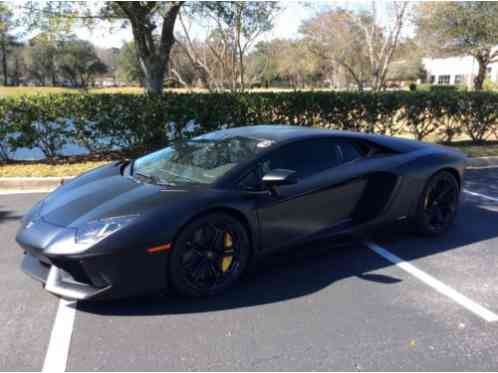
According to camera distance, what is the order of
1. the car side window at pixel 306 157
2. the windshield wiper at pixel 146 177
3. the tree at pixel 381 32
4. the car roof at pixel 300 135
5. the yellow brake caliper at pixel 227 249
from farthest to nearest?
the tree at pixel 381 32, the car roof at pixel 300 135, the car side window at pixel 306 157, the windshield wiper at pixel 146 177, the yellow brake caliper at pixel 227 249

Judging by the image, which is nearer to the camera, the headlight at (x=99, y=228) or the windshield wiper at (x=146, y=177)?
the headlight at (x=99, y=228)

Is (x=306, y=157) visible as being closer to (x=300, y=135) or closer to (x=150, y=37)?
(x=300, y=135)

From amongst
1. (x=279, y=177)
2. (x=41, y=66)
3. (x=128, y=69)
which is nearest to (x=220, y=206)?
(x=279, y=177)

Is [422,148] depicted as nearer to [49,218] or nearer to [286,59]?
[49,218]

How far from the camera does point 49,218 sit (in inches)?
133

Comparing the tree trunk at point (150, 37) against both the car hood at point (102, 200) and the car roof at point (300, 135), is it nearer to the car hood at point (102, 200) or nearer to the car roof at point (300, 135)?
the car roof at point (300, 135)

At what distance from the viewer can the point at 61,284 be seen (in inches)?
122

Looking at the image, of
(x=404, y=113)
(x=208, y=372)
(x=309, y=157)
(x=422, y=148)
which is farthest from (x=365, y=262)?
(x=404, y=113)

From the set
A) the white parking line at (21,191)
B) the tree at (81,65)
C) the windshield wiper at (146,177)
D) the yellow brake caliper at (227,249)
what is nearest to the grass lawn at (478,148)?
the yellow brake caliper at (227,249)

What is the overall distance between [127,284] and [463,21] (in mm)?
20528

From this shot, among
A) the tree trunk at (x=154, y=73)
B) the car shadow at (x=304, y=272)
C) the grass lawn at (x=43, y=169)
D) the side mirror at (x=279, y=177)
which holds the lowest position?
the car shadow at (x=304, y=272)

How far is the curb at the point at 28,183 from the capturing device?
23.4 feet

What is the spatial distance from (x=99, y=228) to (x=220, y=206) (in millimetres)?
854

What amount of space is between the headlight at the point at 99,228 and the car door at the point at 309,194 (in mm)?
1047
